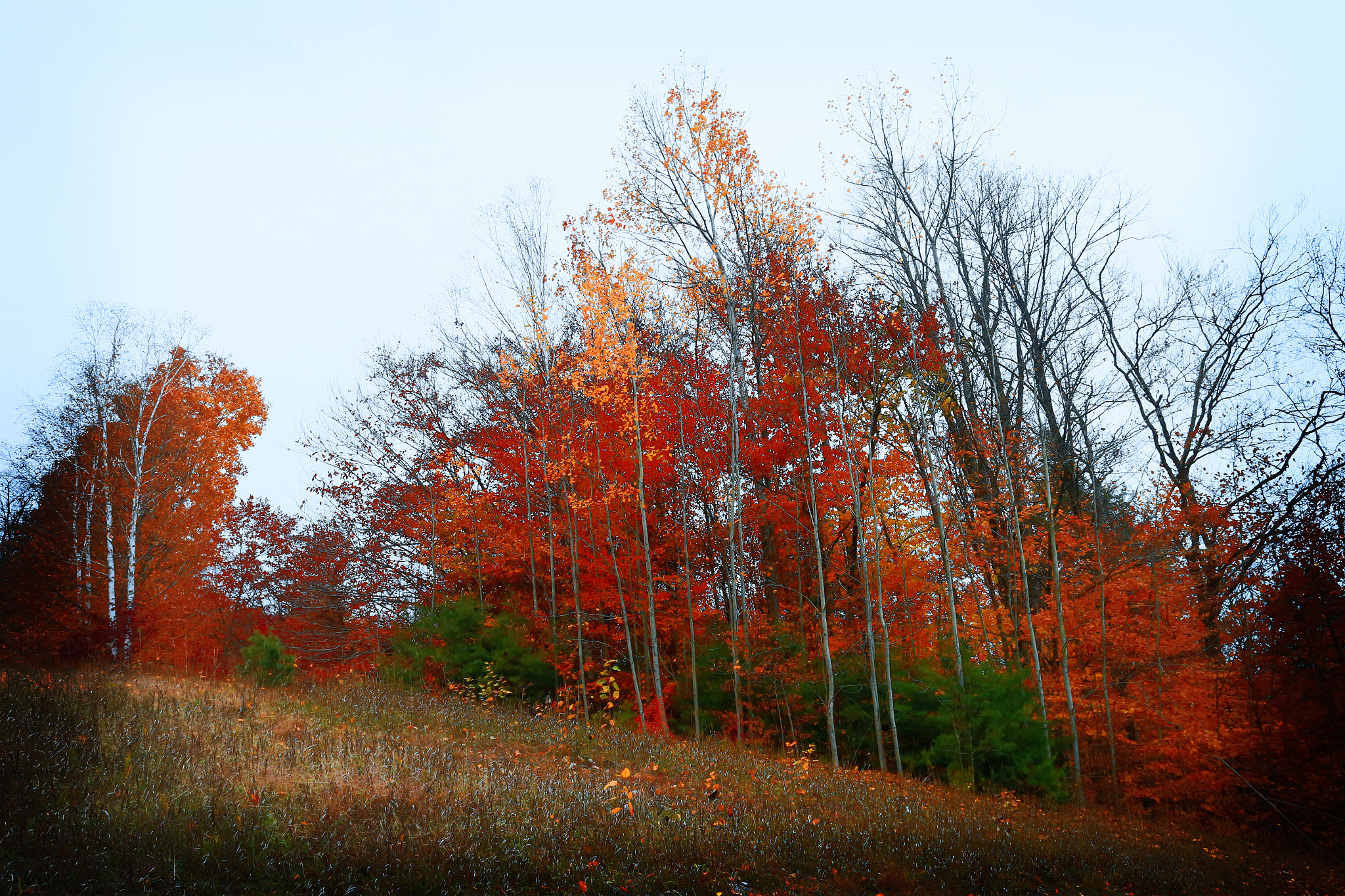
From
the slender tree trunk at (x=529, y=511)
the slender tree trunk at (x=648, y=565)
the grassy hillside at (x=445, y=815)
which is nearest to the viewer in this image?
the grassy hillside at (x=445, y=815)

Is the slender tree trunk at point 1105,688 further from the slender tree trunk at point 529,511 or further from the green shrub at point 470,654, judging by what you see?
the slender tree trunk at point 529,511

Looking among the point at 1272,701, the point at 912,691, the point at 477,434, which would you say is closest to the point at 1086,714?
the point at 1272,701

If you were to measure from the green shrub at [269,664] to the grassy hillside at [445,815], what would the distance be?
491 mm

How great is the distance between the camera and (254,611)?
22.4 m

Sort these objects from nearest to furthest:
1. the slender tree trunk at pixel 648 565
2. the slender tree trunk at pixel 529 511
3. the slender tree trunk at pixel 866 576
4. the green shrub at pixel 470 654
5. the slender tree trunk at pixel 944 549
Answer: the slender tree trunk at pixel 866 576, the slender tree trunk at pixel 648 565, the slender tree trunk at pixel 944 549, the green shrub at pixel 470 654, the slender tree trunk at pixel 529 511

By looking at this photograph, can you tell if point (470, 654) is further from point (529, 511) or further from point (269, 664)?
point (269, 664)

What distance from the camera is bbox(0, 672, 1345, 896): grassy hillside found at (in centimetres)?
459

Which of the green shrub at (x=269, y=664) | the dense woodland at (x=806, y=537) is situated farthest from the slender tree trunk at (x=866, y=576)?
the green shrub at (x=269, y=664)

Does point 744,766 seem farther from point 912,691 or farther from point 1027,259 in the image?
point 1027,259

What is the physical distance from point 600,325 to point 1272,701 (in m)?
15.2

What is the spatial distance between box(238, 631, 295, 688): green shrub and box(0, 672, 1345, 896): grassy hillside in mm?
491

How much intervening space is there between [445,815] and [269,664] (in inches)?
294

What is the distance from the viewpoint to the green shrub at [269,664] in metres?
11.2

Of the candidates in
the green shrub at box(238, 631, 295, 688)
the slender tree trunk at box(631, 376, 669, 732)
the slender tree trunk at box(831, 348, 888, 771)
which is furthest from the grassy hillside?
the slender tree trunk at box(631, 376, 669, 732)
